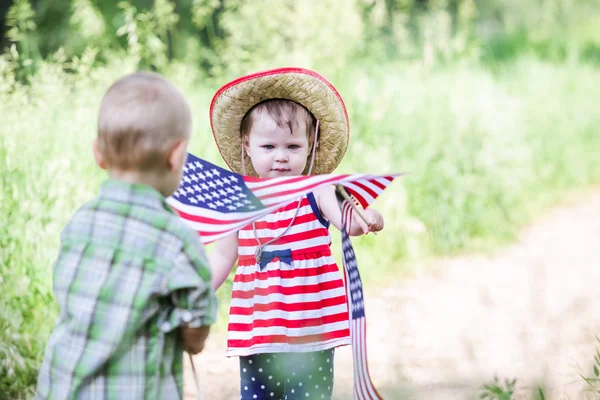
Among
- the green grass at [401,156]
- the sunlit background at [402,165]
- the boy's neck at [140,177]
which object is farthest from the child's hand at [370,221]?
the green grass at [401,156]

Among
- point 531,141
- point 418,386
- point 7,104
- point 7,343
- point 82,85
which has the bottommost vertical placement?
point 418,386

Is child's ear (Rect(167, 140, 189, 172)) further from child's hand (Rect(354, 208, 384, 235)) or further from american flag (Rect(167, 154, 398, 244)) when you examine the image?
child's hand (Rect(354, 208, 384, 235))

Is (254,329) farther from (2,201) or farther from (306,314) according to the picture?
(2,201)

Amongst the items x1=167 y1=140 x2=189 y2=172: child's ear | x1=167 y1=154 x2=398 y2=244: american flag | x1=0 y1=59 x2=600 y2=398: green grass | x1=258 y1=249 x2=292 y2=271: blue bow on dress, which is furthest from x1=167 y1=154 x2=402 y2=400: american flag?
x1=0 y1=59 x2=600 y2=398: green grass

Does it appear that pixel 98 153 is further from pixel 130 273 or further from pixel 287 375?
pixel 287 375

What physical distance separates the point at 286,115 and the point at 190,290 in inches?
46.0

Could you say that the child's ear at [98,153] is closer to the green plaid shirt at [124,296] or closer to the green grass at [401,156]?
the green plaid shirt at [124,296]

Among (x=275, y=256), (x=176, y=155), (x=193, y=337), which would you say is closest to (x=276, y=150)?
(x=275, y=256)

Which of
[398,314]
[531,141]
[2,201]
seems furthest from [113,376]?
[531,141]

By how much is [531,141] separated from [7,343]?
21.6 ft

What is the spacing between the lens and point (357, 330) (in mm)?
2582

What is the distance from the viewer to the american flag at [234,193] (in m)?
2.71

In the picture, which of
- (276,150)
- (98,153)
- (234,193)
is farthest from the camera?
(276,150)

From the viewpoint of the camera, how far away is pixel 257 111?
3.12 m
